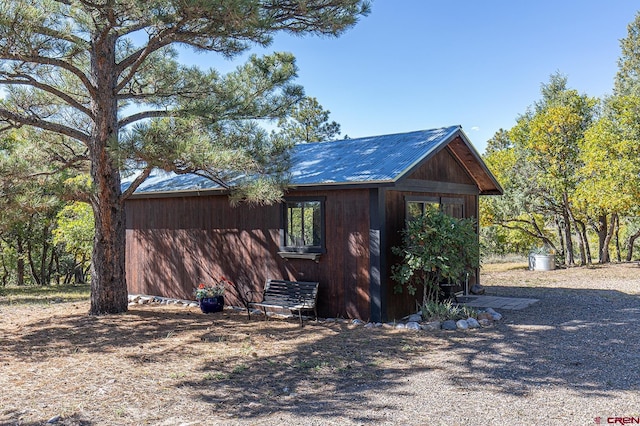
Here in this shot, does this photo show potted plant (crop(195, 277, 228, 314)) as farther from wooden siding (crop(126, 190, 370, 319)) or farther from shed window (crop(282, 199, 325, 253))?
shed window (crop(282, 199, 325, 253))

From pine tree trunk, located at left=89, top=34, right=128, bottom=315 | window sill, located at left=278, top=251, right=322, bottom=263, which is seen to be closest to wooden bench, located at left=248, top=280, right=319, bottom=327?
window sill, located at left=278, top=251, right=322, bottom=263

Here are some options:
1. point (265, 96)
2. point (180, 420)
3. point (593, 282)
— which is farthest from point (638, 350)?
point (593, 282)

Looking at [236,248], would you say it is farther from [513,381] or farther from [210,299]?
[513,381]

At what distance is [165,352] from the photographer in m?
6.31

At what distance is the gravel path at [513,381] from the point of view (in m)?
3.96

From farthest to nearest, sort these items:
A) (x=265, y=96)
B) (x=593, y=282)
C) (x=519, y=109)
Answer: (x=519, y=109) < (x=593, y=282) < (x=265, y=96)

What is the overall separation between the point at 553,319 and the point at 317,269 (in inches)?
155

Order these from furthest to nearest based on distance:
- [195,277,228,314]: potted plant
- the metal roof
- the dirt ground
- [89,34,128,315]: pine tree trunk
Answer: [195,277,228,314]: potted plant, [89,34,128,315]: pine tree trunk, the metal roof, the dirt ground

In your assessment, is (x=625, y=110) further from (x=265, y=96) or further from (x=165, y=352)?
(x=165, y=352)

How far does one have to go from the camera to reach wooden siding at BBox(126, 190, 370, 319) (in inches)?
321

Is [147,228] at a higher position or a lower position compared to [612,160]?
lower

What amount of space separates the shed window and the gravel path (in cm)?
262

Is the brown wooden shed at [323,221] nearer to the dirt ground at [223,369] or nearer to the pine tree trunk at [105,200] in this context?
the dirt ground at [223,369]

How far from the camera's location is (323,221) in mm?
8398
